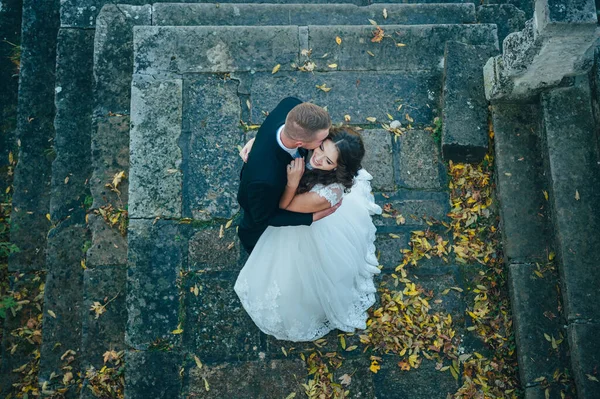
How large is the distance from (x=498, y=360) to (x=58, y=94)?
4.87m

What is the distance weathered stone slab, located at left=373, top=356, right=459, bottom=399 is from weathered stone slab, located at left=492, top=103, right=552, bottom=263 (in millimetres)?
1147

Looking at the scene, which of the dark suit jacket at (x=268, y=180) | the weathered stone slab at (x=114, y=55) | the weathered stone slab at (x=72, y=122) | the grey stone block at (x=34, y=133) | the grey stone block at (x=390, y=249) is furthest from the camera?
the grey stone block at (x=34, y=133)

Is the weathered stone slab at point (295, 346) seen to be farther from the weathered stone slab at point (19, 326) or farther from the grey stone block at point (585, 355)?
the weathered stone slab at point (19, 326)

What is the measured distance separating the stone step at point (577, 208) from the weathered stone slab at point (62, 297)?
424 cm

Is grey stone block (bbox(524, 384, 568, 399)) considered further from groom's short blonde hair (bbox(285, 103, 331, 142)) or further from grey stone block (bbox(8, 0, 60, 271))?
grey stone block (bbox(8, 0, 60, 271))

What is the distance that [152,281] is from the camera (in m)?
4.52

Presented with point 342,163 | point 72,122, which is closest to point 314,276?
point 342,163

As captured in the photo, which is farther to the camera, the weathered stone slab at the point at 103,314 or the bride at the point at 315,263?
the weathered stone slab at the point at 103,314

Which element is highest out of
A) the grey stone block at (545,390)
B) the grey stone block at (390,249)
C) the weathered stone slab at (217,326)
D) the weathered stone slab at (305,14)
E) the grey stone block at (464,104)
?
the weathered stone slab at (305,14)

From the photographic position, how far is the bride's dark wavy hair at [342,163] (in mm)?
3389

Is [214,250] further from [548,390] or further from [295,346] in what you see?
[548,390]

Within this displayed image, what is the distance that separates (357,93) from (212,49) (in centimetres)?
143

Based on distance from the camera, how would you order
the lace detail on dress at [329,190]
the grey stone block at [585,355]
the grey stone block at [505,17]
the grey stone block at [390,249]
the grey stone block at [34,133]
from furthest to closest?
the grey stone block at [505,17] → the grey stone block at [34,133] → the grey stone block at [390,249] → the grey stone block at [585,355] → the lace detail on dress at [329,190]

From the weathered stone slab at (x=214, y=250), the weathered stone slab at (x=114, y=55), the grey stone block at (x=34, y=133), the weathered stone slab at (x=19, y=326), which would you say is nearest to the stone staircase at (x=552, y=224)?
the weathered stone slab at (x=214, y=250)
